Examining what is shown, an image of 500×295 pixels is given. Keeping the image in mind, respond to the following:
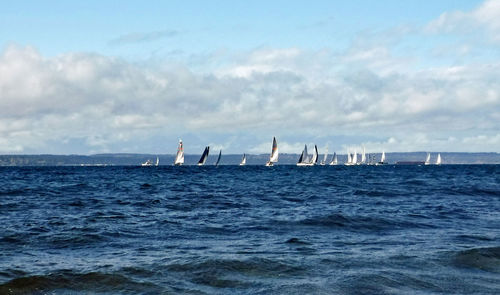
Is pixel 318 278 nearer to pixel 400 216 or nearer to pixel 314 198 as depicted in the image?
pixel 400 216

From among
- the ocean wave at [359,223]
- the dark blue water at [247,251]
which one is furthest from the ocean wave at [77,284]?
the ocean wave at [359,223]

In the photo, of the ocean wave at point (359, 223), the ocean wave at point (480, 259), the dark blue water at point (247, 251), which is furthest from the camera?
the ocean wave at point (359, 223)

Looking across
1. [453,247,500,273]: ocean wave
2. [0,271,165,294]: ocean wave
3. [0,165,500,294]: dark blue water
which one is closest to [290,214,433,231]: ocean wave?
[0,165,500,294]: dark blue water

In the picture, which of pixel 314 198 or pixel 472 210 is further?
pixel 314 198

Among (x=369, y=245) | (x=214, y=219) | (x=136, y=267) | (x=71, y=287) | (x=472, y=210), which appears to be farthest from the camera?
(x=472, y=210)

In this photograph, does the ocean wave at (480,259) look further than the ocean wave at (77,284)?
Yes

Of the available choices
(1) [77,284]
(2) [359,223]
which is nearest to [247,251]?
(1) [77,284]

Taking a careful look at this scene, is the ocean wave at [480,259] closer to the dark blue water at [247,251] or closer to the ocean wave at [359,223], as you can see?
the dark blue water at [247,251]

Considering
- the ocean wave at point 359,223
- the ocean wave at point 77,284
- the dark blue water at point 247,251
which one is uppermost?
the ocean wave at point 359,223

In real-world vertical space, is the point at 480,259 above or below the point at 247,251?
above

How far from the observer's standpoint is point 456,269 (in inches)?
563

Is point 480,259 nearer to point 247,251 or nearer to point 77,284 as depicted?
point 247,251

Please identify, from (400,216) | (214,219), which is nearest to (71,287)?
(214,219)

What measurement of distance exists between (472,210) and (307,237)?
1479cm
